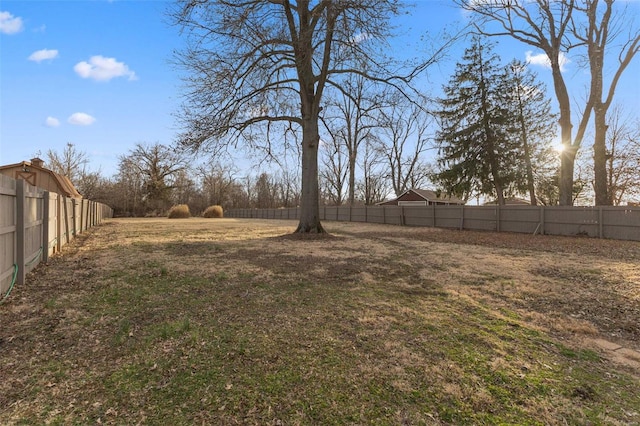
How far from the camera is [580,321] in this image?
3717 mm

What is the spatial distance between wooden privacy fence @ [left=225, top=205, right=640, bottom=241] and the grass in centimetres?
1118

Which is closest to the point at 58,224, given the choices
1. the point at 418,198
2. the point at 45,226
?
the point at 45,226

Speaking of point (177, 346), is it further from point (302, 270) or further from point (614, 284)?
point (614, 284)

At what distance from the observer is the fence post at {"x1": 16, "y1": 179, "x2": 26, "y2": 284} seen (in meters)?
4.36

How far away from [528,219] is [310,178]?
32.4ft

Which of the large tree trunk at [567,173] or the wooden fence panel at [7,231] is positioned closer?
the wooden fence panel at [7,231]

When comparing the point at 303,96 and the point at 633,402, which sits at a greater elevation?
the point at 303,96

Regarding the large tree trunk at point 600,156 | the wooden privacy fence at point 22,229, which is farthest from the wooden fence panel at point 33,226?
the large tree trunk at point 600,156

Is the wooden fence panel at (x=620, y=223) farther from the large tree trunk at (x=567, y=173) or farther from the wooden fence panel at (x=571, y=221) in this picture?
the large tree trunk at (x=567, y=173)

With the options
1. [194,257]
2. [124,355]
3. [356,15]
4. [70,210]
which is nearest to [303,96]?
[356,15]

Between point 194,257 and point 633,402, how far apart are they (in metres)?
6.67

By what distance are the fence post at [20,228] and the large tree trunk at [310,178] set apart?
26.4ft

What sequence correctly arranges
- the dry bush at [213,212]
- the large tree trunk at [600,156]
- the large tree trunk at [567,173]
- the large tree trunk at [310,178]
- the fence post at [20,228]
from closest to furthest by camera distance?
1. the fence post at [20,228]
2. the large tree trunk at [310,178]
3. the large tree trunk at [600,156]
4. the large tree trunk at [567,173]
5. the dry bush at [213,212]

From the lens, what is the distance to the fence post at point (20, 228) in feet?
14.3
